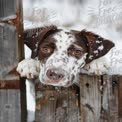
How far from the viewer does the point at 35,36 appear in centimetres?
191

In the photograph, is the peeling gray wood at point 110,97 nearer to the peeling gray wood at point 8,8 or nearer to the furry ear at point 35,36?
the furry ear at point 35,36

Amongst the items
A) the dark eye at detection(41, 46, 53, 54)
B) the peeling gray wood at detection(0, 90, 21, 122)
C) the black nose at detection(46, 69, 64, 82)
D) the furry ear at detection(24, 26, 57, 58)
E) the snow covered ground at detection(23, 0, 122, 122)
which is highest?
the snow covered ground at detection(23, 0, 122, 122)

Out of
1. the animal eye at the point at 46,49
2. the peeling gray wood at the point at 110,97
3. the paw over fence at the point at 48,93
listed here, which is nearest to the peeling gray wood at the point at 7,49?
the paw over fence at the point at 48,93

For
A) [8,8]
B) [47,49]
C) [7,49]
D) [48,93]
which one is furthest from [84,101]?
[8,8]

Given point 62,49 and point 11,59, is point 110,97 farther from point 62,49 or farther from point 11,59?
point 11,59

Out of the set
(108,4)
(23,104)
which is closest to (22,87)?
(23,104)

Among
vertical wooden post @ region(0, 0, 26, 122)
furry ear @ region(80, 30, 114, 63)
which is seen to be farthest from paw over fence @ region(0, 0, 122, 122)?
furry ear @ region(80, 30, 114, 63)

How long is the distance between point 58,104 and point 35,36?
0.29m

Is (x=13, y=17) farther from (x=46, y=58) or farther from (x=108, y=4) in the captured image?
(x=108, y=4)

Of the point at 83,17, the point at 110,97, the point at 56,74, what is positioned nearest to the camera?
A: the point at 56,74

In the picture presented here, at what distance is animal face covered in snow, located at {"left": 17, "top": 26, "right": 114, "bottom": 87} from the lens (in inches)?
71.7

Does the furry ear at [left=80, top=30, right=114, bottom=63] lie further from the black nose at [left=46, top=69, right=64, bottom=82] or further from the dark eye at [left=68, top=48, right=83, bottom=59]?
the black nose at [left=46, top=69, right=64, bottom=82]

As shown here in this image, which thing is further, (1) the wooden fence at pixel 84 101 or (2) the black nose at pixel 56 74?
(1) the wooden fence at pixel 84 101

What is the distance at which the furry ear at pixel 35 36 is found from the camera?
189 cm
